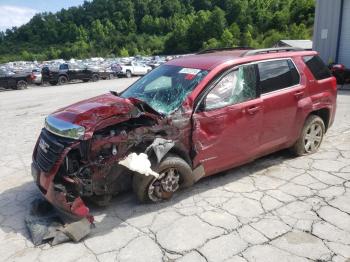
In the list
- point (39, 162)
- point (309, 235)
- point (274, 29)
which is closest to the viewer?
point (309, 235)

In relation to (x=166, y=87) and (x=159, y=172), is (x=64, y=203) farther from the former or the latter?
(x=166, y=87)

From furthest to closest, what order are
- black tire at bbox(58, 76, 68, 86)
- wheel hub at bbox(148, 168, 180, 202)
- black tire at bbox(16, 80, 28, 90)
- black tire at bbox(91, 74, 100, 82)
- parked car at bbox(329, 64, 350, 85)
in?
black tire at bbox(91, 74, 100, 82) < black tire at bbox(58, 76, 68, 86) < black tire at bbox(16, 80, 28, 90) < parked car at bbox(329, 64, 350, 85) < wheel hub at bbox(148, 168, 180, 202)

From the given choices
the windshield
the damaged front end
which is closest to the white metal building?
the windshield

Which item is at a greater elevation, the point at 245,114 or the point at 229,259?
the point at 245,114

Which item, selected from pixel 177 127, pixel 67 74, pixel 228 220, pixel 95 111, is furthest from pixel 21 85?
pixel 228 220

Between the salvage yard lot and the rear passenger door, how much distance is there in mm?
485

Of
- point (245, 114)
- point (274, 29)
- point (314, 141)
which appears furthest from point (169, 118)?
point (274, 29)

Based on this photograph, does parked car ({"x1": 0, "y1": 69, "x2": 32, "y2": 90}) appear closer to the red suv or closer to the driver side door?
the red suv

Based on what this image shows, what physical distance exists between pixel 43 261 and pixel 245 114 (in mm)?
2797

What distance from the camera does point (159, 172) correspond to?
4094 millimetres

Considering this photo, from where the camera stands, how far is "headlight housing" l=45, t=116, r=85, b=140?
376 cm

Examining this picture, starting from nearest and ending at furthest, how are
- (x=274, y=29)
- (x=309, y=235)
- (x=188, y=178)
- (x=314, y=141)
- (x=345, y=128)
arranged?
(x=309, y=235) < (x=188, y=178) < (x=314, y=141) < (x=345, y=128) < (x=274, y=29)

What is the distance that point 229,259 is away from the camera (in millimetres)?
3297

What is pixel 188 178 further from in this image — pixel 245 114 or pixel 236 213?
pixel 245 114
